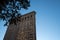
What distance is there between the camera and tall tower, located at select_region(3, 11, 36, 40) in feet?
36.0

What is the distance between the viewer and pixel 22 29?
40.0 feet

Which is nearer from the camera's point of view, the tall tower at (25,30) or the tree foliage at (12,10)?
the tree foliage at (12,10)

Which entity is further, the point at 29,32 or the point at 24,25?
the point at 24,25

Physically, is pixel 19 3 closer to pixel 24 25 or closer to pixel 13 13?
pixel 13 13

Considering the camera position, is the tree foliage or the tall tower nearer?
the tree foliage

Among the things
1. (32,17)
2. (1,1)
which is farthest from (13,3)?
(32,17)

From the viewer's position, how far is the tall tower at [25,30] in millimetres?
10961

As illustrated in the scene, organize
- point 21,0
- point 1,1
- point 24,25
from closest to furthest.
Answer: point 1,1 < point 21,0 < point 24,25

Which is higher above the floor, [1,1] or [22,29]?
[1,1]

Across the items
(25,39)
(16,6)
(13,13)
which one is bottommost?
(25,39)

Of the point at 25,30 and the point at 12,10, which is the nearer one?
the point at 12,10

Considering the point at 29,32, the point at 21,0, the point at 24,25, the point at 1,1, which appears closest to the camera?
the point at 1,1

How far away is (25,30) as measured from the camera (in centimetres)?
1180

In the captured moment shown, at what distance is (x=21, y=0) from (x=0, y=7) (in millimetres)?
1485
